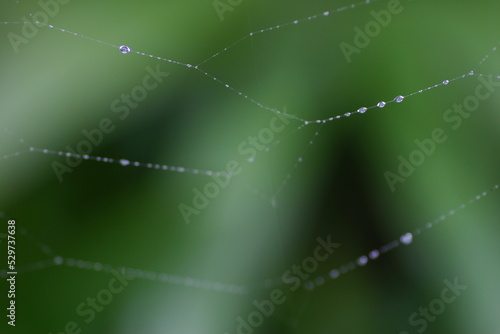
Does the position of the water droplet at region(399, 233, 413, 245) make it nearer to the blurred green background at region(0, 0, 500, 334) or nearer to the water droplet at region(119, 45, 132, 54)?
the blurred green background at region(0, 0, 500, 334)

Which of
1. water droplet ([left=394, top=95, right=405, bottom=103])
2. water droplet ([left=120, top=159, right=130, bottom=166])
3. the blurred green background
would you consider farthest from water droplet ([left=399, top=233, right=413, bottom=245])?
water droplet ([left=120, top=159, right=130, bottom=166])

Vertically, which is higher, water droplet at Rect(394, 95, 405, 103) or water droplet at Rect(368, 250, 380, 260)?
water droplet at Rect(394, 95, 405, 103)

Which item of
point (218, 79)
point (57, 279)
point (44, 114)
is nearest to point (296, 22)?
point (218, 79)

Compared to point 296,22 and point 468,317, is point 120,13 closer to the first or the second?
point 296,22

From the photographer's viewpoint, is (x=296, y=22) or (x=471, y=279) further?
(x=296, y=22)

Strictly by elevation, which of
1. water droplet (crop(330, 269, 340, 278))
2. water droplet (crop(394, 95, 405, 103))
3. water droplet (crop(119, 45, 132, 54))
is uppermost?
water droplet (crop(394, 95, 405, 103))

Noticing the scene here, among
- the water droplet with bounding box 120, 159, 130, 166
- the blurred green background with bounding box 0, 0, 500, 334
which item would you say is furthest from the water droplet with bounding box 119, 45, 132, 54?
the water droplet with bounding box 120, 159, 130, 166

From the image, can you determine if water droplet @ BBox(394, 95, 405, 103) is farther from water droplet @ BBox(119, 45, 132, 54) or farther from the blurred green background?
water droplet @ BBox(119, 45, 132, 54)

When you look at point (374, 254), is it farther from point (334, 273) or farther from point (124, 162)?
point (124, 162)
